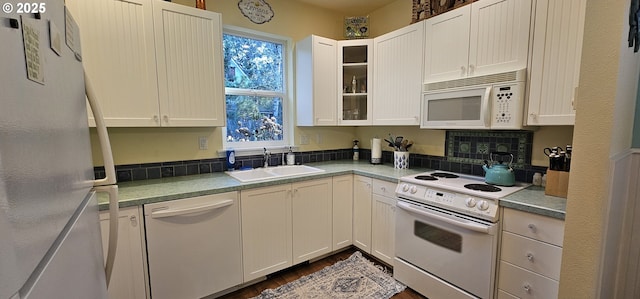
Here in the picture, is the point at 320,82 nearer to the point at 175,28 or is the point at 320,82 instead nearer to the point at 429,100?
the point at 429,100

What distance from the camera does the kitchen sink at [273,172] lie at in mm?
2393

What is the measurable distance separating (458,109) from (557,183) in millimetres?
782

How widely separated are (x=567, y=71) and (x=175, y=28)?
257 centimetres

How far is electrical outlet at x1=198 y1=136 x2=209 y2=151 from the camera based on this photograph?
2430mm

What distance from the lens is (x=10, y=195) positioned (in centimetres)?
31

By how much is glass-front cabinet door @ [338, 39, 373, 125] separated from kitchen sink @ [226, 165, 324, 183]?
2.16ft

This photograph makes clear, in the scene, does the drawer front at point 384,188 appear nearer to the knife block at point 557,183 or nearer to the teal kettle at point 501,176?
the teal kettle at point 501,176

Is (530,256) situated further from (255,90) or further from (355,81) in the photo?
(255,90)

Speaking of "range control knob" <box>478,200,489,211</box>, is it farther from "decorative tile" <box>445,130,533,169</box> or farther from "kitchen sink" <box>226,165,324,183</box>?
"kitchen sink" <box>226,165,324,183</box>

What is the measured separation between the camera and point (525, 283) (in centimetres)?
155

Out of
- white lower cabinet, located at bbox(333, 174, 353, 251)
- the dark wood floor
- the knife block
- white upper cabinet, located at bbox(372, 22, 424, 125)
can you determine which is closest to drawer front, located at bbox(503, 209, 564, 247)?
the knife block

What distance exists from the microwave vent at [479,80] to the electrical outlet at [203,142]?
1993mm

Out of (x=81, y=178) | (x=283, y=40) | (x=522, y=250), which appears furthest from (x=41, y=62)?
(x=283, y=40)

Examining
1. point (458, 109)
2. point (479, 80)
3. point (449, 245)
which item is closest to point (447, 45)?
point (479, 80)
